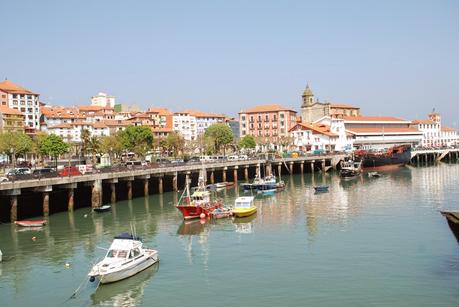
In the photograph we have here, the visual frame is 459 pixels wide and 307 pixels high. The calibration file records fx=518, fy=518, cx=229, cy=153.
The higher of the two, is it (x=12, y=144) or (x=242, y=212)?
(x=12, y=144)

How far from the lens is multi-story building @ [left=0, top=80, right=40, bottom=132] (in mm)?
161250

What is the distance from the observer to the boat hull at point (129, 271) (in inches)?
1366

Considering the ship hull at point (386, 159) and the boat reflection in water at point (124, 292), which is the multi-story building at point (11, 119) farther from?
the boat reflection in water at point (124, 292)

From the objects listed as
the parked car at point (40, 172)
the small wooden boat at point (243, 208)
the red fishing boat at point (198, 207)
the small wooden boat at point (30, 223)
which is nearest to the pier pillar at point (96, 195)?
the parked car at point (40, 172)

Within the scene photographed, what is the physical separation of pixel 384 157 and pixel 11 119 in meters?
104

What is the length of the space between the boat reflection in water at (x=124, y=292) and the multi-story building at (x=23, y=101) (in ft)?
443

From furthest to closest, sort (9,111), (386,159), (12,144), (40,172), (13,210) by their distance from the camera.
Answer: (9,111) < (386,159) < (12,144) < (40,172) < (13,210)

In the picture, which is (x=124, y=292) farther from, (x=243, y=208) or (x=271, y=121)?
(x=271, y=121)

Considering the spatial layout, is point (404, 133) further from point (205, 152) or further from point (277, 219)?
point (277, 219)

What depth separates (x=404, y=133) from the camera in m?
186

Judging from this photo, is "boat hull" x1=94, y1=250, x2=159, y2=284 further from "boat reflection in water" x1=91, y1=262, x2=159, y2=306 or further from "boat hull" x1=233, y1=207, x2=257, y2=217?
"boat hull" x1=233, y1=207, x2=257, y2=217

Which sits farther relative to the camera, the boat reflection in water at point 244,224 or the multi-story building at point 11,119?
the multi-story building at point 11,119

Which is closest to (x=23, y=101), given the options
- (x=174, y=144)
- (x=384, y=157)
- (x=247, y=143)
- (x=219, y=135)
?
(x=174, y=144)

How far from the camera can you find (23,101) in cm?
16400
